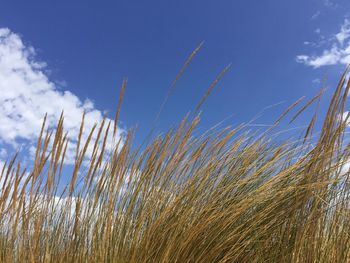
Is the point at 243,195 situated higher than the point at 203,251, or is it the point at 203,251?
the point at 243,195

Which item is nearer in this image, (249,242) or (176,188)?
(249,242)

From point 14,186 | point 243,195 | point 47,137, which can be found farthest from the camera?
point 14,186

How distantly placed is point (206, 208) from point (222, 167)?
0.27 meters

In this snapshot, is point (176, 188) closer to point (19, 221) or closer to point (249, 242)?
point (249, 242)

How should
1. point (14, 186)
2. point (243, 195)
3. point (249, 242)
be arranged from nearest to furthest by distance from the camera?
point (249, 242) < point (243, 195) < point (14, 186)

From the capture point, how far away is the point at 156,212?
1.98 m

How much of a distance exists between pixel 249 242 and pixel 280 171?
1.25 feet

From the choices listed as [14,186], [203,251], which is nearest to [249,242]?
[203,251]

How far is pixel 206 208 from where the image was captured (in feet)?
6.03

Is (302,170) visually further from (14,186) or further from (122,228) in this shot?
(14,186)

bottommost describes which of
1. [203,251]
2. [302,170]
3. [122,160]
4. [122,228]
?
[203,251]

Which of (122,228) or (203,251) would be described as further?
(122,228)

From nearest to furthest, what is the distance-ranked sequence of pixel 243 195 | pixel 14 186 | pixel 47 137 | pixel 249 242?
→ pixel 249 242 → pixel 243 195 → pixel 47 137 → pixel 14 186

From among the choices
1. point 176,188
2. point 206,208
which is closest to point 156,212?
point 176,188
